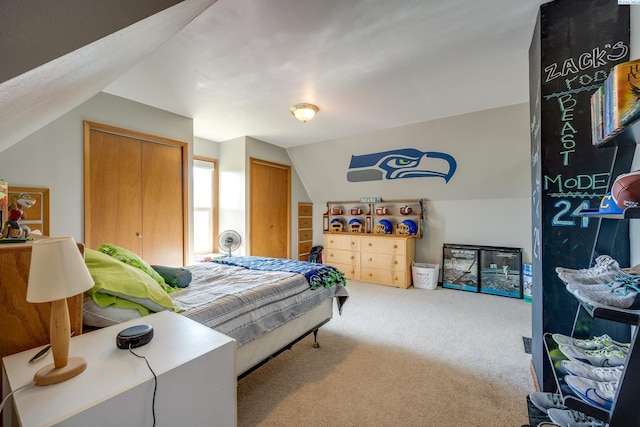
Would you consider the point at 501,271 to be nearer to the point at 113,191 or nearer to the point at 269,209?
the point at 269,209

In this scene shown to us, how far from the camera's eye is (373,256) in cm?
467

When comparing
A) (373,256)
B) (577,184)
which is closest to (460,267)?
(373,256)

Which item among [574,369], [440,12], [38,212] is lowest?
[574,369]

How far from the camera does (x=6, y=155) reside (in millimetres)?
2271

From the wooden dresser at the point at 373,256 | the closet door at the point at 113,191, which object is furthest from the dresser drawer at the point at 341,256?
the closet door at the point at 113,191

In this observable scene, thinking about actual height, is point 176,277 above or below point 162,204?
below

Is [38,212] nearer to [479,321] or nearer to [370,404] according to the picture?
[370,404]

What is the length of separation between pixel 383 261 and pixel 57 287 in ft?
13.9

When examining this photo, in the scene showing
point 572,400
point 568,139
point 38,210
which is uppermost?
point 568,139

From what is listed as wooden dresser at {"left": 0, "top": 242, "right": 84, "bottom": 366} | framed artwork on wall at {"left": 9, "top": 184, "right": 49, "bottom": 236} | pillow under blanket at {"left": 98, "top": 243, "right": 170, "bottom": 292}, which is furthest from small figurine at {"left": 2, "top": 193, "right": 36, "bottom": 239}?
framed artwork on wall at {"left": 9, "top": 184, "right": 49, "bottom": 236}

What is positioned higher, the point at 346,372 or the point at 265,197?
the point at 265,197

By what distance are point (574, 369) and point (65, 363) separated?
1790mm

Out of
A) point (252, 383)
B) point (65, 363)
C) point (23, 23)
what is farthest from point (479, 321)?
point (23, 23)

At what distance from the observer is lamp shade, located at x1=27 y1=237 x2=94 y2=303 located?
0.81 meters
